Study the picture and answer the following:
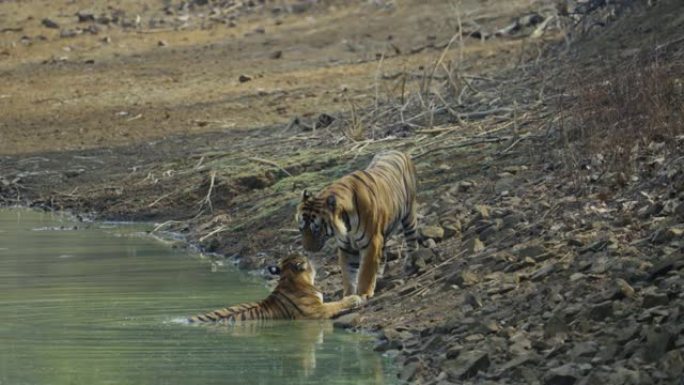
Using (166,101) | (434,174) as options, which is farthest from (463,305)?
(166,101)

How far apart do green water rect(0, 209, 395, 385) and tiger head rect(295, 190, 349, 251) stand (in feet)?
1.70

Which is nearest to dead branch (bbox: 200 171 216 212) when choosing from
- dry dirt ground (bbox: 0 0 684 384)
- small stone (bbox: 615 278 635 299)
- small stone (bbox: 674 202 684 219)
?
dry dirt ground (bbox: 0 0 684 384)

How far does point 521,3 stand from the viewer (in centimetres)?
2527

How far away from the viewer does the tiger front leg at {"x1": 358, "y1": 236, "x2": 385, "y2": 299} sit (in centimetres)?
1086

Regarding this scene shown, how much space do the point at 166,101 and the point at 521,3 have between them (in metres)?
5.85

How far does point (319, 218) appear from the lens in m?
10.6

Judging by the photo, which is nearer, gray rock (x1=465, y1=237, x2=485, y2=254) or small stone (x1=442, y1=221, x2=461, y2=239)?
gray rock (x1=465, y1=237, x2=485, y2=254)

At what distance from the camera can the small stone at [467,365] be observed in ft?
27.3

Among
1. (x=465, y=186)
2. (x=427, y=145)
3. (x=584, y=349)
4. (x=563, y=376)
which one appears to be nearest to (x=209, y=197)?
(x=427, y=145)

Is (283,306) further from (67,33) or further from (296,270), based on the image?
(67,33)

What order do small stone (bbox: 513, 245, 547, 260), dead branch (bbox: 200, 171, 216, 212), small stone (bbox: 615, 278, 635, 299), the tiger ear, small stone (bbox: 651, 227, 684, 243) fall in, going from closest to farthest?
1. small stone (bbox: 615, 278, 635, 299)
2. small stone (bbox: 651, 227, 684, 243)
3. small stone (bbox: 513, 245, 547, 260)
4. the tiger ear
5. dead branch (bbox: 200, 171, 216, 212)

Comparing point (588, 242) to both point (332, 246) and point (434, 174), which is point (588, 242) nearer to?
point (332, 246)

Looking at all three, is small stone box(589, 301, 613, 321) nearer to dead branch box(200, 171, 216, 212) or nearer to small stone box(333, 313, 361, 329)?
small stone box(333, 313, 361, 329)

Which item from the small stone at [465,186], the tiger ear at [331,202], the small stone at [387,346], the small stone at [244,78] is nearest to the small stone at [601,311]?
the small stone at [387,346]
